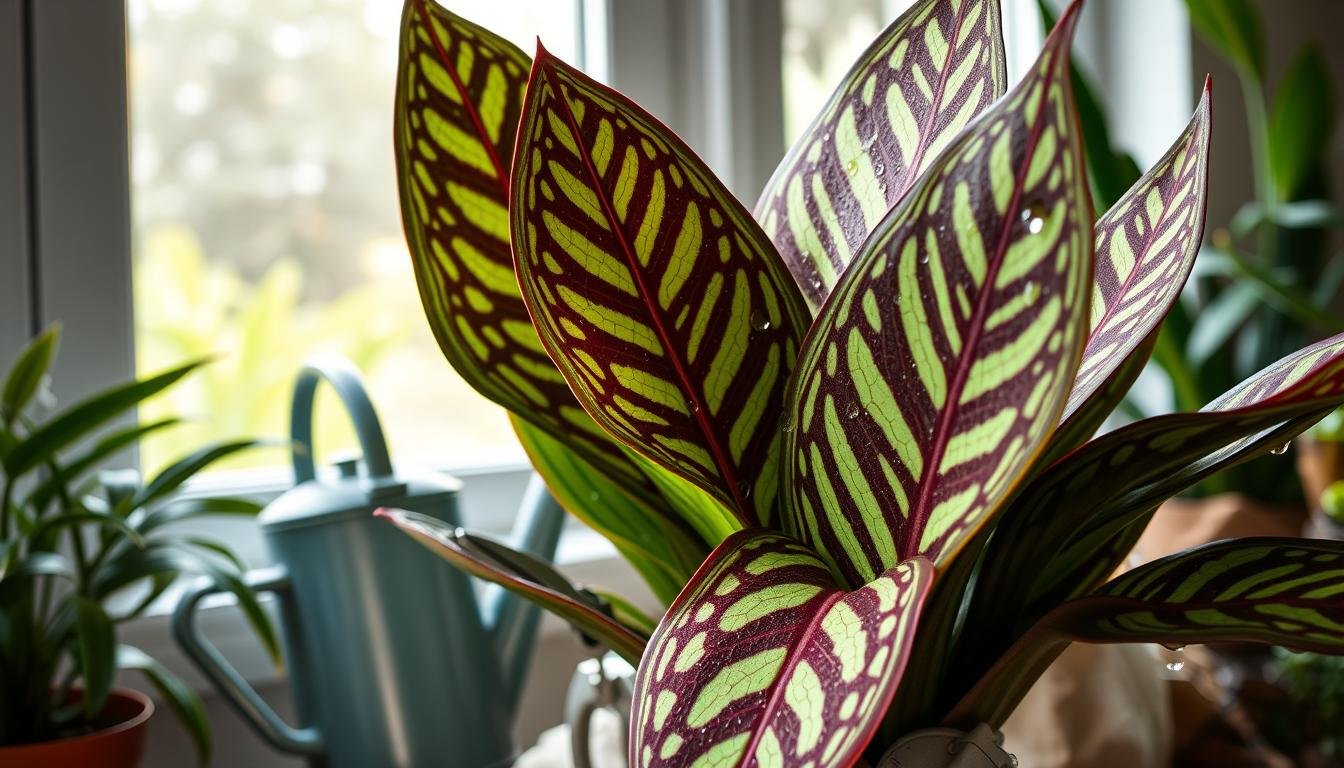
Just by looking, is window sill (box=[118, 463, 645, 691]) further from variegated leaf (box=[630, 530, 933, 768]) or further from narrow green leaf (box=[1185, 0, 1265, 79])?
narrow green leaf (box=[1185, 0, 1265, 79])

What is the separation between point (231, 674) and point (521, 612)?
0.18 metres

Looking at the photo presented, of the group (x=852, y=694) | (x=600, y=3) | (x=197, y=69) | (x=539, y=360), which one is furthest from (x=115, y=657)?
(x=600, y=3)

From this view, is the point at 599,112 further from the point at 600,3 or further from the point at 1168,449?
the point at 600,3

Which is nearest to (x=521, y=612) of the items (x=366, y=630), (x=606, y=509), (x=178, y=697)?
(x=366, y=630)

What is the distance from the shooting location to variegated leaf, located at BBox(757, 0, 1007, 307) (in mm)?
340

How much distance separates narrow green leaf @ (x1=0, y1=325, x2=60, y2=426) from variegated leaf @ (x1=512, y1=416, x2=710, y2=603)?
1.35 feet

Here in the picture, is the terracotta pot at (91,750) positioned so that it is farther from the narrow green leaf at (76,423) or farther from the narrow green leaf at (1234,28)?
the narrow green leaf at (1234,28)

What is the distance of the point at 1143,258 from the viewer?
0.33 meters

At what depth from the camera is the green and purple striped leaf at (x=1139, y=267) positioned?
294mm

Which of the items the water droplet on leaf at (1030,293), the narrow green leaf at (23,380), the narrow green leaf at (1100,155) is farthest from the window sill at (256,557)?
the narrow green leaf at (1100,155)

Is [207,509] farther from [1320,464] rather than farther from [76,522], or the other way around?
[1320,464]

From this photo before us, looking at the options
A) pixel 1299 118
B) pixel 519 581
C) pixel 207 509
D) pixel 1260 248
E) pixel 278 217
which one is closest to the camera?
pixel 519 581

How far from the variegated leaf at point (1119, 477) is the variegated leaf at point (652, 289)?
0.08 metres

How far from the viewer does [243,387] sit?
1.09 meters
